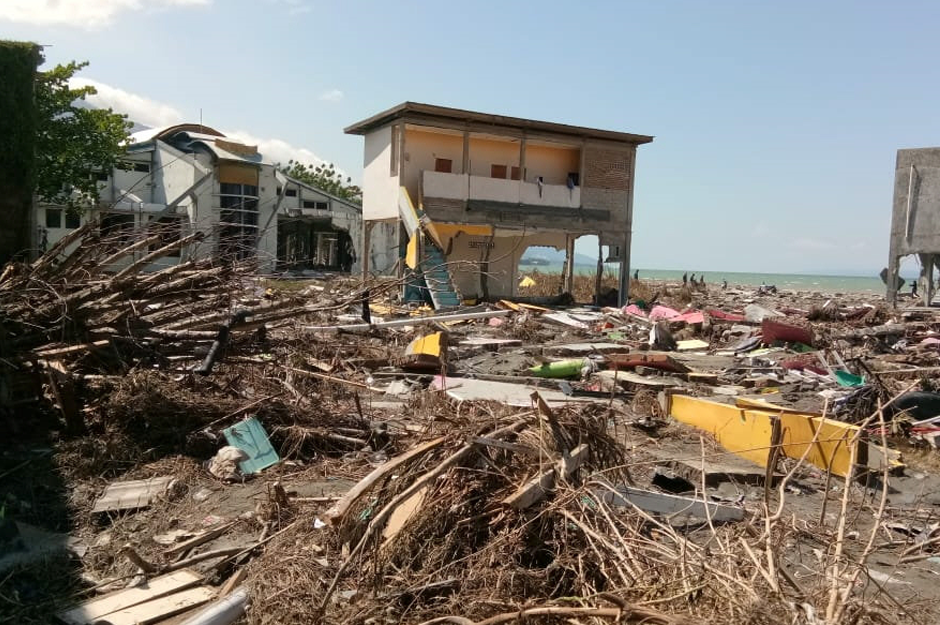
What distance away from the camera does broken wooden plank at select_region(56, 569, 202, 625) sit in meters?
3.44

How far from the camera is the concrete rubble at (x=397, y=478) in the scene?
10.2 ft

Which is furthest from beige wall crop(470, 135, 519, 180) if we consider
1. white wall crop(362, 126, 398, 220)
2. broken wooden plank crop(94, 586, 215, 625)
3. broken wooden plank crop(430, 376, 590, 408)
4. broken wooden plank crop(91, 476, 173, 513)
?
broken wooden plank crop(94, 586, 215, 625)

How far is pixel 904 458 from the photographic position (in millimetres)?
6816

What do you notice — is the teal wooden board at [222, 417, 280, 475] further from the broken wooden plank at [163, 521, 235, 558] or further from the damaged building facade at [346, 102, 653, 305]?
the damaged building facade at [346, 102, 653, 305]

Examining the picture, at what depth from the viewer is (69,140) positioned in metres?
15.8

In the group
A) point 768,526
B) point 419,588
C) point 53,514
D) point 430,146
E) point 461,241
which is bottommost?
point 53,514

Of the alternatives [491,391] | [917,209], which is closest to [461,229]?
[491,391]

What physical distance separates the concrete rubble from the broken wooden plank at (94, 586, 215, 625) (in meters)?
0.02

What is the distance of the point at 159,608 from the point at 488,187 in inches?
779

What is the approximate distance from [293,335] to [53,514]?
3349 millimetres

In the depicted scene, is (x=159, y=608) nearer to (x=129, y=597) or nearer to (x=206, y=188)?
(x=129, y=597)

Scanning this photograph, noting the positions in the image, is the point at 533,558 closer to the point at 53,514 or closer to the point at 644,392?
the point at 53,514

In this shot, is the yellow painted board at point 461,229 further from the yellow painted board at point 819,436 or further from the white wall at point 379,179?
the yellow painted board at point 819,436

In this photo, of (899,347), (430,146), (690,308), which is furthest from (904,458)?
(430,146)
